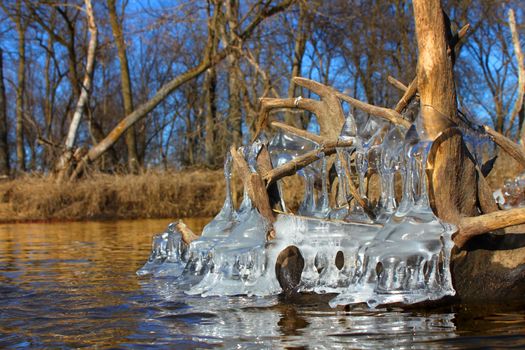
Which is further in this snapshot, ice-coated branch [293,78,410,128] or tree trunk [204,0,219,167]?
tree trunk [204,0,219,167]

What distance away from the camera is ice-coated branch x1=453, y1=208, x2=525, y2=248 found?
4.31 m

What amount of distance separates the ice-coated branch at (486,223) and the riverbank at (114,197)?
17.7m

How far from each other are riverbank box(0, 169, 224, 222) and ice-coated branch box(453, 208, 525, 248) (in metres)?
17.7

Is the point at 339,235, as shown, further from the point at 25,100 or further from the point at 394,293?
the point at 25,100

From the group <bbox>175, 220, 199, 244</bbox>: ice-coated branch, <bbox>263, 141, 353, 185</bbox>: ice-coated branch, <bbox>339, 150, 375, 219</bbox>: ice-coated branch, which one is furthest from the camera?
<bbox>175, 220, 199, 244</bbox>: ice-coated branch

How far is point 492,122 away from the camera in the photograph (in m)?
36.1

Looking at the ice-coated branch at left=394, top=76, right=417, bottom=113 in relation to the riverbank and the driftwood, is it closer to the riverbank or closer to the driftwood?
the driftwood

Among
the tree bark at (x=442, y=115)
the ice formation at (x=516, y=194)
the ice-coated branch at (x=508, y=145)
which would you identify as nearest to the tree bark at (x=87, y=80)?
the ice formation at (x=516, y=194)

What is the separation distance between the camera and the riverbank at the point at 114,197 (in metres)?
20.9

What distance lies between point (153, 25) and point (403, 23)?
13.5m

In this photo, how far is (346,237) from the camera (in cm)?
514

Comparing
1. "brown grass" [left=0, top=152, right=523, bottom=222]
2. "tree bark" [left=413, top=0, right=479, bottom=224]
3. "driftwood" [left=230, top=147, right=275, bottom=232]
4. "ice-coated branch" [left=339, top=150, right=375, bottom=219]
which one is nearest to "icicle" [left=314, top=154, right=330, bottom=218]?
"ice-coated branch" [left=339, top=150, right=375, bottom=219]

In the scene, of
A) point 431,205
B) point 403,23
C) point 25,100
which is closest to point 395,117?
point 431,205

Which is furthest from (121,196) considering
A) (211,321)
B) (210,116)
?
(211,321)
